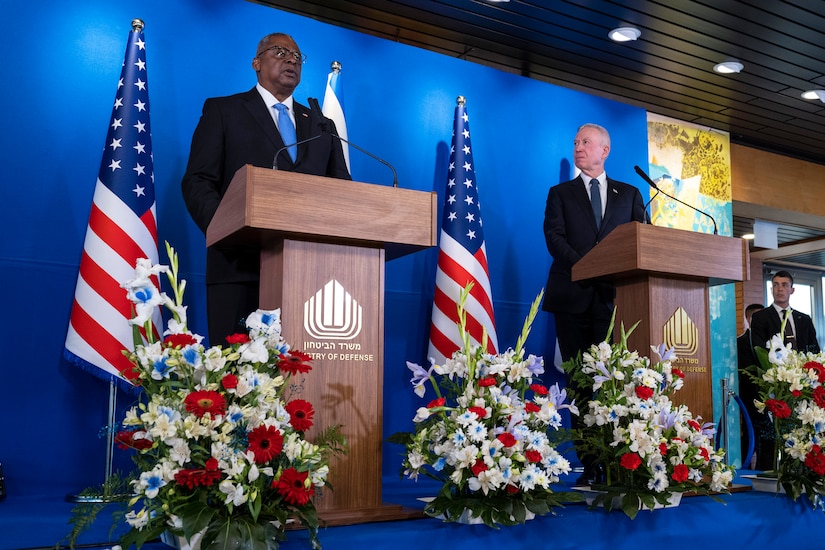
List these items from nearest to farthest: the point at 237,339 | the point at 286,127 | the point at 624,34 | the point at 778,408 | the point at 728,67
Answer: the point at 237,339 < the point at 286,127 < the point at 778,408 < the point at 624,34 < the point at 728,67

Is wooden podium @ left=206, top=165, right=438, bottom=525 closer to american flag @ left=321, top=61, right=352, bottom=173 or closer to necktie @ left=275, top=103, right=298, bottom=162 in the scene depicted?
necktie @ left=275, top=103, right=298, bottom=162

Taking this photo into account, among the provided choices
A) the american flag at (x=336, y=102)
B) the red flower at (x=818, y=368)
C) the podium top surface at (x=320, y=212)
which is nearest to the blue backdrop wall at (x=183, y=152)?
the american flag at (x=336, y=102)

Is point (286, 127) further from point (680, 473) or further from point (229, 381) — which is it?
point (680, 473)

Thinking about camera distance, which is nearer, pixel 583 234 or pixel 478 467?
pixel 478 467

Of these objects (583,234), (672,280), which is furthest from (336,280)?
(583,234)

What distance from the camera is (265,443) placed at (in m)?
1.83

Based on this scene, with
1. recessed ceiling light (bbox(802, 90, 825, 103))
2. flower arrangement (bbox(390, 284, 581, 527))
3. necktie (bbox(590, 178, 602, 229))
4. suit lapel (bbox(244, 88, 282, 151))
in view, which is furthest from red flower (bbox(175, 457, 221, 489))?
recessed ceiling light (bbox(802, 90, 825, 103))

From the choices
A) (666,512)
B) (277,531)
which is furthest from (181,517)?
(666,512)

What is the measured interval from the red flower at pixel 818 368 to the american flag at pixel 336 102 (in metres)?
2.39

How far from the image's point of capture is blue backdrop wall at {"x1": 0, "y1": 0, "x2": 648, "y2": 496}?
11.3ft

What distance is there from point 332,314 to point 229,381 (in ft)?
1.68

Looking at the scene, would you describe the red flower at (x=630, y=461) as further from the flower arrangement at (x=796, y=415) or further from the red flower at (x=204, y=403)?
the red flower at (x=204, y=403)

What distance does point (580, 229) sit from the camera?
370 centimetres

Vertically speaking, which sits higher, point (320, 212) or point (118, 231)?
point (118, 231)
